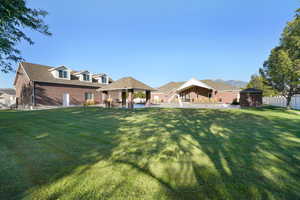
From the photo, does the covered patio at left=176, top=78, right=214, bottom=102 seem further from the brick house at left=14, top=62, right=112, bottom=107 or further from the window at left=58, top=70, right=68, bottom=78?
the window at left=58, top=70, right=68, bottom=78

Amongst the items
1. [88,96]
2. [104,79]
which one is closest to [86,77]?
[104,79]

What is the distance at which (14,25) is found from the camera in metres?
8.59

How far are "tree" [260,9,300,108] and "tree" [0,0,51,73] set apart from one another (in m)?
19.8

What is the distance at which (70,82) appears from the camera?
2192 centimetres

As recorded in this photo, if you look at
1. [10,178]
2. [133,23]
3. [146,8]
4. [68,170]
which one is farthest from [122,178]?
[133,23]

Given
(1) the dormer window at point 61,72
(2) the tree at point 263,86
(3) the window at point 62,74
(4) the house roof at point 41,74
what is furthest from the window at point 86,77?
(2) the tree at point 263,86

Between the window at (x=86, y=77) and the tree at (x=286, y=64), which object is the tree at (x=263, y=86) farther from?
the window at (x=86, y=77)

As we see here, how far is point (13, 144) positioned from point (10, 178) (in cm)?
259

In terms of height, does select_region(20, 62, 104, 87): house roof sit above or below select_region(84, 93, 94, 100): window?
above

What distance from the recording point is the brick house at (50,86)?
1861 cm

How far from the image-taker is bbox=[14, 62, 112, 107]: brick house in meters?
18.6

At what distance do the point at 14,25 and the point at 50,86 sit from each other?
13.1 metres

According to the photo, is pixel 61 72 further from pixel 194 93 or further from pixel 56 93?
pixel 194 93

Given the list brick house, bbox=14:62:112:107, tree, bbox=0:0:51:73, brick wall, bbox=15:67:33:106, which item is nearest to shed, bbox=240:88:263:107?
tree, bbox=0:0:51:73
